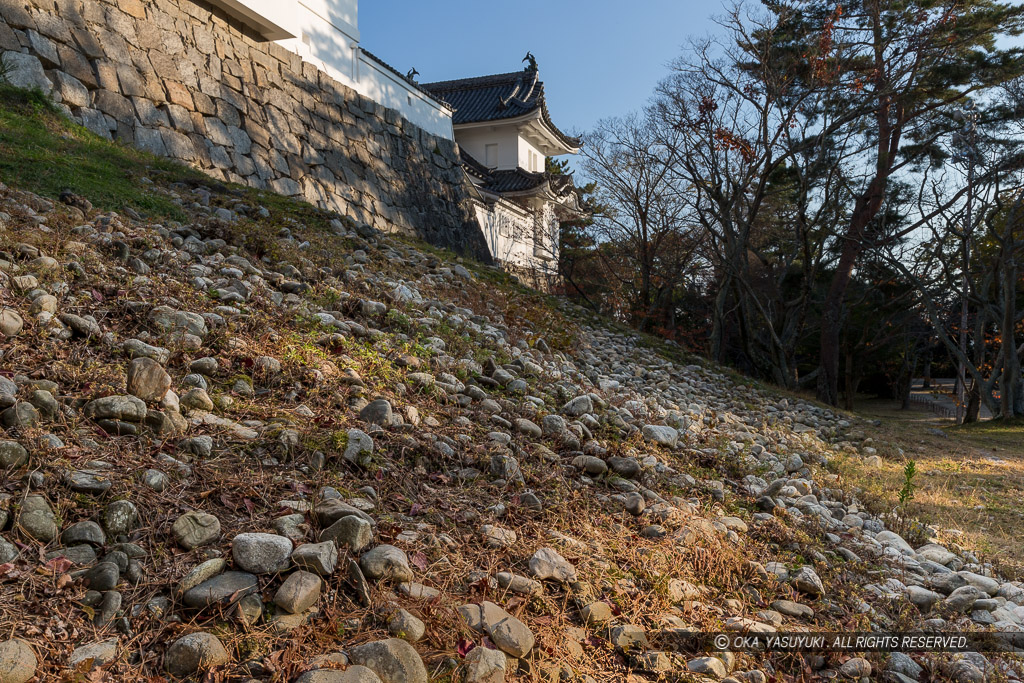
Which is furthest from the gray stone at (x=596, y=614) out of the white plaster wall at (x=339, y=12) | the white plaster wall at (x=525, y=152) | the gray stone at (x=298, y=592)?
the white plaster wall at (x=525, y=152)

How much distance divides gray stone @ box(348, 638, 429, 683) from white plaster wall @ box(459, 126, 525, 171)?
1912 cm

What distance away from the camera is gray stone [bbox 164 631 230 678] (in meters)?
1.53

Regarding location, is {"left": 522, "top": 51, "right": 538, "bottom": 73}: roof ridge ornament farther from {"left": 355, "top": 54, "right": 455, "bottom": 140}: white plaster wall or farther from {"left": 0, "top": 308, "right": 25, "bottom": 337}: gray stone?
{"left": 0, "top": 308, "right": 25, "bottom": 337}: gray stone

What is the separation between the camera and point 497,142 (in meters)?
20.1

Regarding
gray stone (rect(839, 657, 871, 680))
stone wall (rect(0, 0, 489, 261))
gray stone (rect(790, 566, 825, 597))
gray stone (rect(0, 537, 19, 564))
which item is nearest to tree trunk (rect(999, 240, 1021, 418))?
stone wall (rect(0, 0, 489, 261))

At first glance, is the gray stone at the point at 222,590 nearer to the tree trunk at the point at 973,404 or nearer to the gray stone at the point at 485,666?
the gray stone at the point at 485,666

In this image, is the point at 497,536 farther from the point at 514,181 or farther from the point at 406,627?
the point at 514,181

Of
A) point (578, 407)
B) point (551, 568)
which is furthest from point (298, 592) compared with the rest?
point (578, 407)

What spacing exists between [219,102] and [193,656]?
874cm

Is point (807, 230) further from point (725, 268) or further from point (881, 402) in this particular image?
point (881, 402)

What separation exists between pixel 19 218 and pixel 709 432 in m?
4.85

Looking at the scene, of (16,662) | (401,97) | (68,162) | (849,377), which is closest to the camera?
(16,662)

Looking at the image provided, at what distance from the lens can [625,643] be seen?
6.67 ft

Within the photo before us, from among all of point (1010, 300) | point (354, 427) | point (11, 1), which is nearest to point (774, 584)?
point (354, 427)
